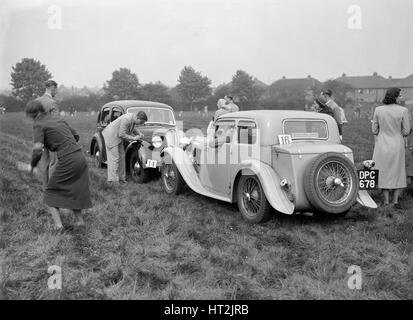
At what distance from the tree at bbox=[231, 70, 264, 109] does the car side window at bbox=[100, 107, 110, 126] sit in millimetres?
2927

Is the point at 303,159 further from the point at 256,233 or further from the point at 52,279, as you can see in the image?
the point at 52,279

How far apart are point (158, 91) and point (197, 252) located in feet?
19.4

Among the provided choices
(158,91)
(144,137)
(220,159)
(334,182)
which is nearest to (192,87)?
(158,91)

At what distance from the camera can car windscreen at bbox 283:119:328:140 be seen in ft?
17.0

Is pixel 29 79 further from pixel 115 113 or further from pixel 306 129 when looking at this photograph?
pixel 306 129

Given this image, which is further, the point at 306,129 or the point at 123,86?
the point at 123,86

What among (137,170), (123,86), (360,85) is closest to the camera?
(137,170)

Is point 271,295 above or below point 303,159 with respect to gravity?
below

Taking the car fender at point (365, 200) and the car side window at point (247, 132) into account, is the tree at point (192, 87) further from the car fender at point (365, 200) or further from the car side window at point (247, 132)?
the car fender at point (365, 200)

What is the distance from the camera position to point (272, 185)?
4.70 metres

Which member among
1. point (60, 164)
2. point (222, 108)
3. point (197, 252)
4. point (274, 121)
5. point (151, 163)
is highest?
point (222, 108)

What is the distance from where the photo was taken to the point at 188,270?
11.7 ft

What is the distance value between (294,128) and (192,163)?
192cm
